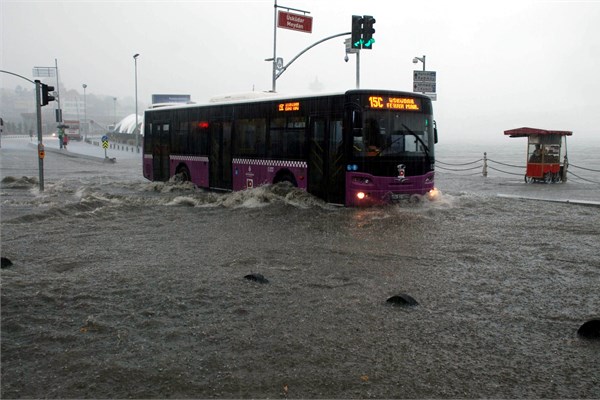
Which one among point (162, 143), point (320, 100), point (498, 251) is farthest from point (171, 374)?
point (162, 143)

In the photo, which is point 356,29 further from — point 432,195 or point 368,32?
point 432,195

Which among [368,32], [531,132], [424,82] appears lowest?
[531,132]

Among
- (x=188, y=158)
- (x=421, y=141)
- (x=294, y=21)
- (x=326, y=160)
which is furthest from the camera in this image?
(x=294, y=21)

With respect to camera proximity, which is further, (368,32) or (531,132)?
(531,132)

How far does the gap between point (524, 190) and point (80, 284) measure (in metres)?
17.7

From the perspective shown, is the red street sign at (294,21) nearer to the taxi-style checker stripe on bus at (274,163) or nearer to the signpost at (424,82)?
the signpost at (424,82)

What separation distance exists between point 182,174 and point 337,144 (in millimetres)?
8570

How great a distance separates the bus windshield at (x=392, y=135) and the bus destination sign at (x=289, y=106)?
7.35 ft

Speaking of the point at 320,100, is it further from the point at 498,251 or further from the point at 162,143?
the point at 162,143

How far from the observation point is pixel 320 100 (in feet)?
46.0

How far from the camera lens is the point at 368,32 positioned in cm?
2220

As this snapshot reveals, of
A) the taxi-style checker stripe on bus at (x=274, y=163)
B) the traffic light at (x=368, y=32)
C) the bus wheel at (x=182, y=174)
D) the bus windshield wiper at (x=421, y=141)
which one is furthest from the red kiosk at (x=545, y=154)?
the bus wheel at (x=182, y=174)

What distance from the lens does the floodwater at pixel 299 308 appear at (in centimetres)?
432

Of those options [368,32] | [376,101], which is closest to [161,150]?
[368,32]
